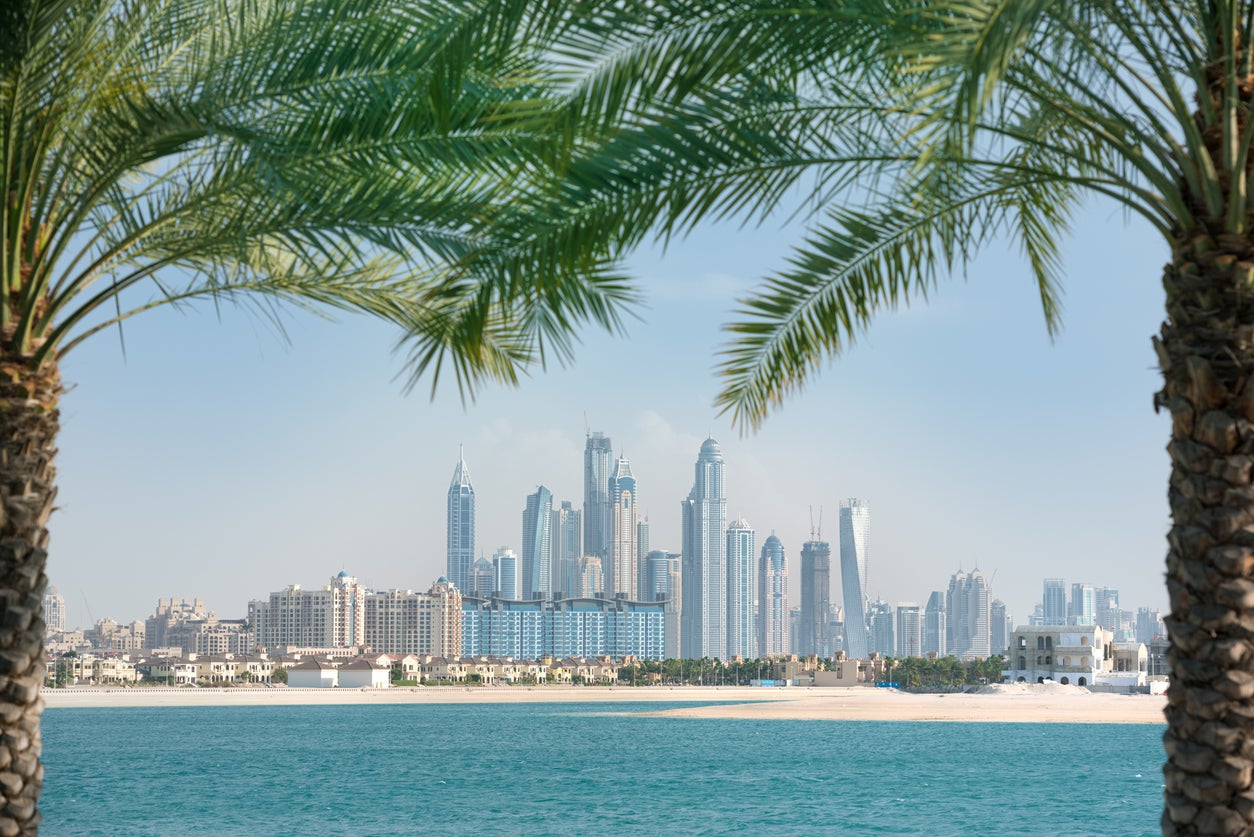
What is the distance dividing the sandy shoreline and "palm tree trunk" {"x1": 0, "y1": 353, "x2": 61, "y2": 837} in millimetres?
88576

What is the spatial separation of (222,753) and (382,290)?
228 feet

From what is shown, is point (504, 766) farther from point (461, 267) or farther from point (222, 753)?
point (461, 267)

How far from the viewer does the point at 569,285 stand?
700cm

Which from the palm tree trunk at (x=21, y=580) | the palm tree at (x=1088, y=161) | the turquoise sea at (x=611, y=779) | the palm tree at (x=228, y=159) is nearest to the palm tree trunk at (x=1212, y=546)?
the palm tree at (x=1088, y=161)

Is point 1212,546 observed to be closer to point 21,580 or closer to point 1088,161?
point 1088,161

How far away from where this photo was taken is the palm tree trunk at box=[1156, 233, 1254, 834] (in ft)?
20.5

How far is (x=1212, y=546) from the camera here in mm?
6320

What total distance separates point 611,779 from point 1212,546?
166ft

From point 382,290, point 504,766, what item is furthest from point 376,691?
point 382,290

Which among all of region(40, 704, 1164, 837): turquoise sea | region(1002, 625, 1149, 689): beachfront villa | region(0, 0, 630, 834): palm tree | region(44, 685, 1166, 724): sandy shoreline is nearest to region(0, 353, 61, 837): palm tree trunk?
region(0, 0, 630, 834): palm tree

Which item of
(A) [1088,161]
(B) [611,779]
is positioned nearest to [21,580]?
(A) [1088,161]

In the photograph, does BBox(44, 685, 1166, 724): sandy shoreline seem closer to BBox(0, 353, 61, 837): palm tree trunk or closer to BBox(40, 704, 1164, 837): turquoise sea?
BBox(40, 704, 1164, 837): turquoise sea

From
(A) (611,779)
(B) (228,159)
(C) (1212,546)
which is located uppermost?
(B) (228,159)

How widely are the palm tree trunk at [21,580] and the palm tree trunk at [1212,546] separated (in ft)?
20.0
